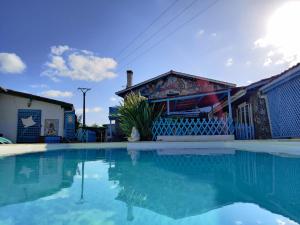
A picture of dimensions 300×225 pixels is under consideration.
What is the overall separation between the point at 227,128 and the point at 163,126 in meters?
3.66

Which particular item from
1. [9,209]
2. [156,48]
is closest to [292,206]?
[9,209]

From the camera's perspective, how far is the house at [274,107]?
31.9 ft

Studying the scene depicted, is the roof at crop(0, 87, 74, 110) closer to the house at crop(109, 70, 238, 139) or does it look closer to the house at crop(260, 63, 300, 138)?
the house at crop(109, 70, 238, 139)

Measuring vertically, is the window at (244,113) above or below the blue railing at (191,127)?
above

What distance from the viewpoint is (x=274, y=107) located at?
1141 centimetres

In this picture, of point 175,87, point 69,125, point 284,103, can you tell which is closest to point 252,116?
point 284,103

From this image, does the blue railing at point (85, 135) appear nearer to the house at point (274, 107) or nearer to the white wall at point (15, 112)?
the white wall at point (15, 112)

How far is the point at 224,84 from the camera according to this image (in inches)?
727

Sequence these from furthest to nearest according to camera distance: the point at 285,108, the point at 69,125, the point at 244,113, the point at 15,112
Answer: the point at 69,125 → the point at 15,112 → the point at 244,113 → the point at 285,108

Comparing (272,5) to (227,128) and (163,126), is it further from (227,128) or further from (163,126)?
(163,126)

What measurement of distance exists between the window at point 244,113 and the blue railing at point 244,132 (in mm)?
1393

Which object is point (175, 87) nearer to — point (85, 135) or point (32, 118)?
point (85, 135)

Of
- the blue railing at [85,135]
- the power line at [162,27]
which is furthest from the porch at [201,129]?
the blue railing at [85,135]

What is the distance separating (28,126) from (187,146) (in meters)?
14.1
